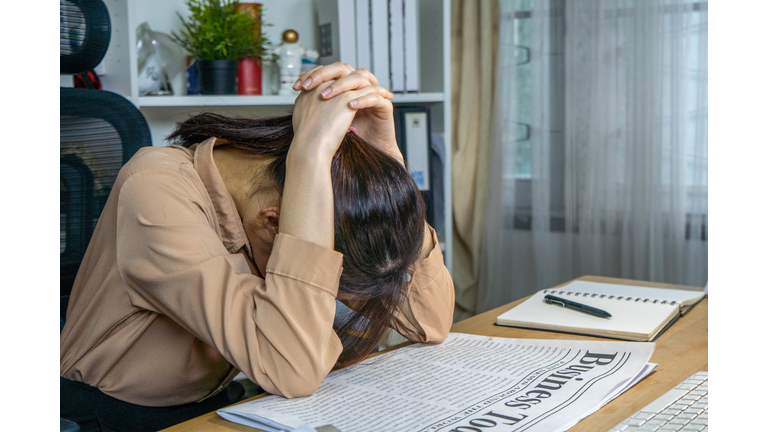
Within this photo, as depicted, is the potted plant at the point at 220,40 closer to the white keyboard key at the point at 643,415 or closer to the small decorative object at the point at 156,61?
the small decorative object at the point at 156,61

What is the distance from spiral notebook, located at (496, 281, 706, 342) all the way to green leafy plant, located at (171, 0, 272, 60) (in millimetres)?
1110

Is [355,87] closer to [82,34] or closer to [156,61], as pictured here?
[82,34]

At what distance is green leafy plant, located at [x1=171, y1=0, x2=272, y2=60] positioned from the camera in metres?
1.70

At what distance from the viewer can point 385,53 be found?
5.93 ft

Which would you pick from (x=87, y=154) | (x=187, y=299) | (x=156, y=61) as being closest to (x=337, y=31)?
(x=156, y=61)

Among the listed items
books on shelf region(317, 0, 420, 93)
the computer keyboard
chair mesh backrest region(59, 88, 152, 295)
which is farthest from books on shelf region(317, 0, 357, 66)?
the computer keyboard

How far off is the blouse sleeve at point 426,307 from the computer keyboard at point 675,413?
31 centimetres

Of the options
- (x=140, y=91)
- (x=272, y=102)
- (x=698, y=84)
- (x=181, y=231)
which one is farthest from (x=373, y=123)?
(x=698, y=84)

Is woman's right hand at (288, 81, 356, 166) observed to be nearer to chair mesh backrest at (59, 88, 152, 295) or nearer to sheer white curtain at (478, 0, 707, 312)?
chair mesh backrest at (59, 88, 152, 295)

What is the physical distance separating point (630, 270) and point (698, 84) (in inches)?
25.0

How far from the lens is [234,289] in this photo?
67 centimetres

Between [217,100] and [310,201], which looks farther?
[217,100]

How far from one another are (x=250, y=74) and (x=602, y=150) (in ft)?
3.88

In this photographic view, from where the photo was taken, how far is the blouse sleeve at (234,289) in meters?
0.66
